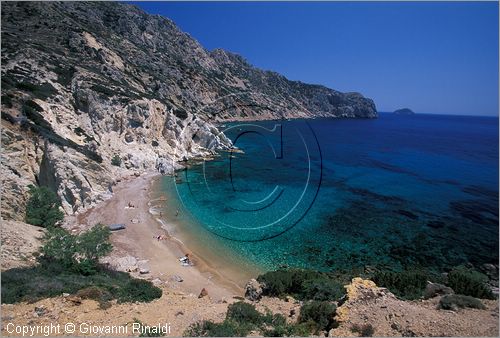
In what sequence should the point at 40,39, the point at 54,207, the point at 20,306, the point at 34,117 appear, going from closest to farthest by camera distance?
the point at 20,306, the point at 54,207, the point at 34,117, the point at 40,39

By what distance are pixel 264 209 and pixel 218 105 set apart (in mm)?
68879

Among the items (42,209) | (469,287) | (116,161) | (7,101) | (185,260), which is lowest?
(185,260)

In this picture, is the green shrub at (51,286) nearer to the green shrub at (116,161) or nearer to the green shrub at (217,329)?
the green shrub at (217,329)

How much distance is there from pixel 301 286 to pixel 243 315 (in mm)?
4515

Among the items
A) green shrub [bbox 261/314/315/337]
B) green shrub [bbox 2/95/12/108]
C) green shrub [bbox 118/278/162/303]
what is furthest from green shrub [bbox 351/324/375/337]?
green shrub [bbox 2/95/12/108]

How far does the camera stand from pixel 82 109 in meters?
36.6

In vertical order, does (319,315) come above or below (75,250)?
below

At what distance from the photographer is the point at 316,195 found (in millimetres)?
33406

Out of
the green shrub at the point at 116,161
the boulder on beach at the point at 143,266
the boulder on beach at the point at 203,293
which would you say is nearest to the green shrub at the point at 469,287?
the boulder on beach at the point at 203,293

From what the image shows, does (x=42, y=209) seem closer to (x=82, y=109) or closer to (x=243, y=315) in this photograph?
(x=243, y=315)

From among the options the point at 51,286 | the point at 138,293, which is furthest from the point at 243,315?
the point at 51,286

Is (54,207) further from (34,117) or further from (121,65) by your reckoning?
(121,65)

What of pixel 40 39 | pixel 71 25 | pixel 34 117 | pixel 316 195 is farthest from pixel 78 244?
pixel 71 25

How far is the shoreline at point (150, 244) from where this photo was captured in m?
17.1
